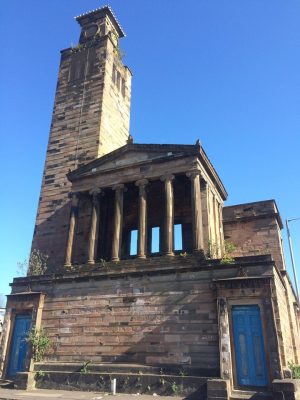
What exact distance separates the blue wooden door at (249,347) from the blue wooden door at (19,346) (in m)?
8.72

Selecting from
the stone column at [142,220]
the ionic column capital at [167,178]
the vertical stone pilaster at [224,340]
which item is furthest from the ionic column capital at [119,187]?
the vertical stone pilaster at [224,340]

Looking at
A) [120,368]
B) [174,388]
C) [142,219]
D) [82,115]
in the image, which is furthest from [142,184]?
[82,115]

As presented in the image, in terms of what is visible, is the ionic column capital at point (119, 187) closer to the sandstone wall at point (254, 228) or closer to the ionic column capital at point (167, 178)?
the ionic column capital at point (167, 178)

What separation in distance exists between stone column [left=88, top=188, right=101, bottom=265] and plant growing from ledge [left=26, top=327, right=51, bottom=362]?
11.9ft

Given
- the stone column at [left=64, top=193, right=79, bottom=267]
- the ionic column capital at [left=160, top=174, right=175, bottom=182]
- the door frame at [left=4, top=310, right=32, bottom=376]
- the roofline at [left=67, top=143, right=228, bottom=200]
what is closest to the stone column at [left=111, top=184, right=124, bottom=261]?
the roofline at [left=67, top=143, right=228, bottom=200]

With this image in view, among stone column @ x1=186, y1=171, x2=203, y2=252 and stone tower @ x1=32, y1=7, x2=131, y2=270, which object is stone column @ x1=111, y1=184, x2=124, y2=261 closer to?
stone column @ x1=186, y1=171, x2=203, y2=252

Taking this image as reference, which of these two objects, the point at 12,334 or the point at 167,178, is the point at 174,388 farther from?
the point at 167,178

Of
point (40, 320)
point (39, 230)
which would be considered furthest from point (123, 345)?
point (39, 230)

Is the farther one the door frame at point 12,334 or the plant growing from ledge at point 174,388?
the door frame at point 12,334

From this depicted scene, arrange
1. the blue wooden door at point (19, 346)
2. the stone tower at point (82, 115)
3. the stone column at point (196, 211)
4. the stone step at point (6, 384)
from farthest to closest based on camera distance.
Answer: the stone tower at point (82, 115) < the stone column at point (196, 211) < the blue wooden door at point (19, 346) < the stone step at point (6, 384)

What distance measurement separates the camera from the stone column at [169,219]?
15.8 meters

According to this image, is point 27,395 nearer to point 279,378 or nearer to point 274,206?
point 279,378

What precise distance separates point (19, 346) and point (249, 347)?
953 cm

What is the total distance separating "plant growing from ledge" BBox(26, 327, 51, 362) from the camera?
14.8 metres
